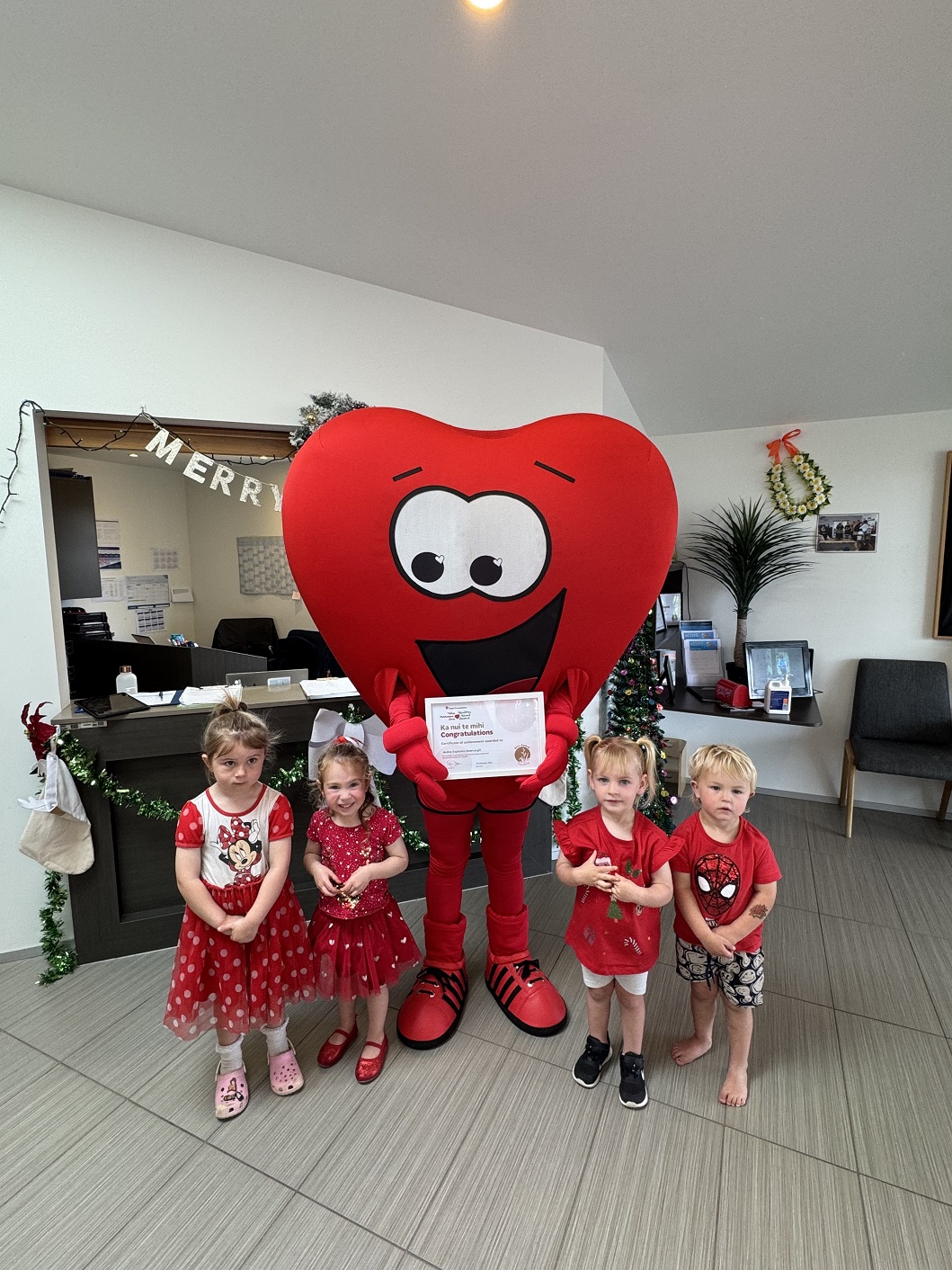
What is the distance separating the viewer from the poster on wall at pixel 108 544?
229 cm

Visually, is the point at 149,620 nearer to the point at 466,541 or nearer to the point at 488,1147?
the point at 466,541

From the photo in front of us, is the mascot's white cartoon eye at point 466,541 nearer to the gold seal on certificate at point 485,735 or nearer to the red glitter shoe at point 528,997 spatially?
the gold seal on certificate at point 485,735

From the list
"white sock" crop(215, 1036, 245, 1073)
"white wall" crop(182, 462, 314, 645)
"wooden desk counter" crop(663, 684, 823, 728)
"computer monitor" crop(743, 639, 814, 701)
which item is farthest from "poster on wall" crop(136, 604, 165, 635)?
"computer monitor" crop(743, 639, 814, 701)

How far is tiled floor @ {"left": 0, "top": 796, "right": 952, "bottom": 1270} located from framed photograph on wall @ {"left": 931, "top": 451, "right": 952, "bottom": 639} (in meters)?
1.85

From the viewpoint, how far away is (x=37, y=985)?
201 centimetres

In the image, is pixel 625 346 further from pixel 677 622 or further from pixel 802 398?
pixel 677 622

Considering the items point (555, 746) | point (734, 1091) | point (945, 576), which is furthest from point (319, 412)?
point (945, 576)

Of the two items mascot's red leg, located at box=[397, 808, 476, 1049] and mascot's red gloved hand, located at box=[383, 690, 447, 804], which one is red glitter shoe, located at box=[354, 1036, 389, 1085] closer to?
mascot's red leg, located at box=[397, 808, 476, 1049]

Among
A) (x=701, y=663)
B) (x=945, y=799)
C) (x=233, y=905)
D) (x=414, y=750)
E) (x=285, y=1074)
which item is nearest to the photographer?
(x=414, y=750)

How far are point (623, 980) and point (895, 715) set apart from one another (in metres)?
2.56

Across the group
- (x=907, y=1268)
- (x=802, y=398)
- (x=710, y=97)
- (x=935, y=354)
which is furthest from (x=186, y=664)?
(x=935, y=354)

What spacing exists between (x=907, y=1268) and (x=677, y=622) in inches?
105

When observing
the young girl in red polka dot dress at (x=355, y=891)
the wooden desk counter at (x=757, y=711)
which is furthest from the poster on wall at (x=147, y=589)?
the wooden desk counter at (x=757, y=711)

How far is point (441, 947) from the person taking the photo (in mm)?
1843
